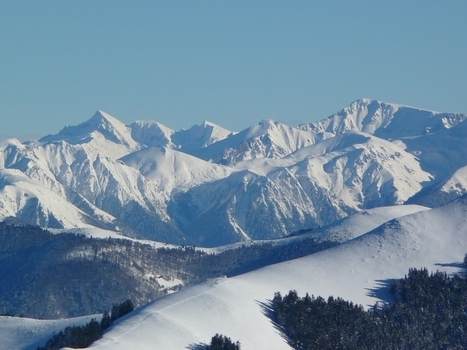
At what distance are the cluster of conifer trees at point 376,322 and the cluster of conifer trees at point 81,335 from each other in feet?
80.8

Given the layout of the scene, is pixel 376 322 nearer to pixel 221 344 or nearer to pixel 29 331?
pixel 221 344

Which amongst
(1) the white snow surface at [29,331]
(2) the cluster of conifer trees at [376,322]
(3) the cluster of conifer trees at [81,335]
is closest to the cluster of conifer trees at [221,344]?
(3) the cluster of conifer trees at [81,335]

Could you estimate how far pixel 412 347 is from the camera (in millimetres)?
171375

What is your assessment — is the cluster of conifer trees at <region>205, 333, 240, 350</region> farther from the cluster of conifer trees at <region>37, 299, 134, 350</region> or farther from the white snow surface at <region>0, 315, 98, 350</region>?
the white snow surface at <region>0, 315, 98, 350</region>

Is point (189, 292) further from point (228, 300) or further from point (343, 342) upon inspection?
point (343, 342)

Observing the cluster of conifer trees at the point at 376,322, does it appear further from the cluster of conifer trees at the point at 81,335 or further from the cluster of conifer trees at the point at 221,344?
the cluster of conifer trees at the point at 81,335

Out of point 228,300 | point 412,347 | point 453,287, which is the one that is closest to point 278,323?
point 228,300

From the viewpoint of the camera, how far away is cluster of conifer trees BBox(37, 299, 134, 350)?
524ft

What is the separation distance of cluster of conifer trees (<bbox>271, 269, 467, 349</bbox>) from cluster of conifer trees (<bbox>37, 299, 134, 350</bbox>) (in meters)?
24.6

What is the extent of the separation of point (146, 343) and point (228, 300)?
98.7 feet

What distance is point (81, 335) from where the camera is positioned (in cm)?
16250

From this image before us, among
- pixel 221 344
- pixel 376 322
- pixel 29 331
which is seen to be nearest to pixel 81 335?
pixel 221 344

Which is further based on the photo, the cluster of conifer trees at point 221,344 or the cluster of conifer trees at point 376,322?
the cluster of conifer trees at point 376,322

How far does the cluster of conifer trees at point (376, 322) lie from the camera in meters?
170
